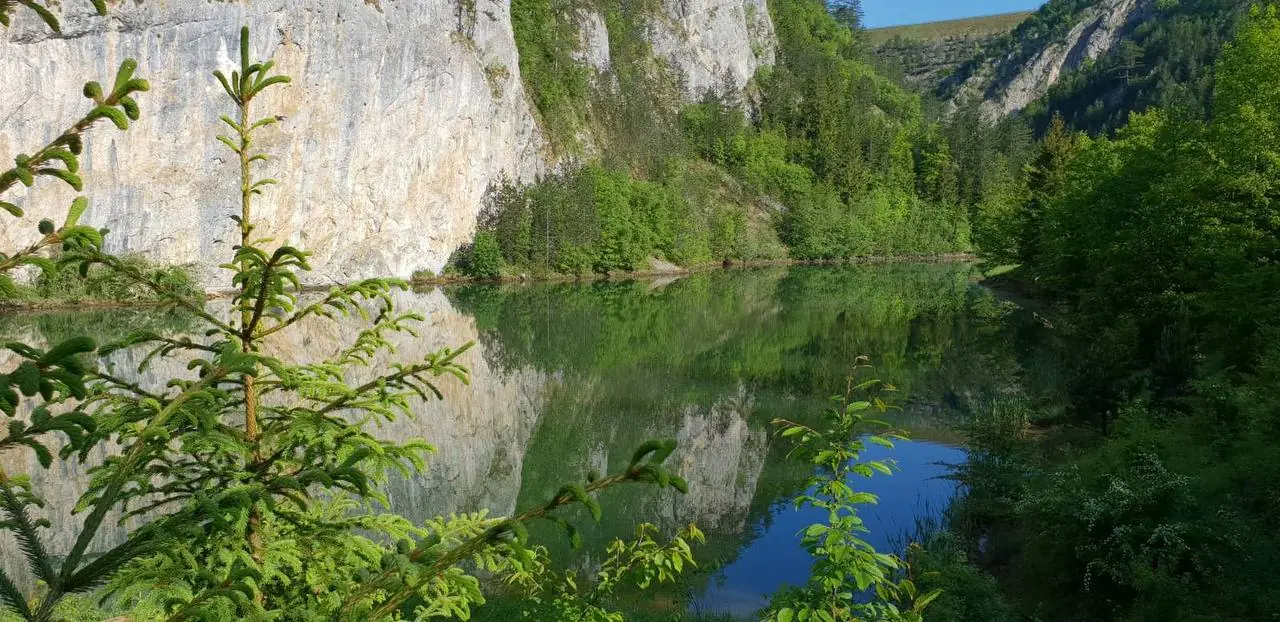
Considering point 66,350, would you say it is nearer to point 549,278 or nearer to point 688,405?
point 688,405

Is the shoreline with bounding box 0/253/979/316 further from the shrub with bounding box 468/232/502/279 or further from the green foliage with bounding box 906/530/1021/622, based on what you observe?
the green foliage with bounding box 906/530/1021/622

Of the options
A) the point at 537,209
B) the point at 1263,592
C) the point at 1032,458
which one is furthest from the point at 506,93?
the point at 1263,592

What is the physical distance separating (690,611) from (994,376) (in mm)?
16722

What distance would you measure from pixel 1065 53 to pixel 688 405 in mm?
209210

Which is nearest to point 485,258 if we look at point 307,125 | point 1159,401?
point 307,125

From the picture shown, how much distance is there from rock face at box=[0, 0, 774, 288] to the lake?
A: 514 inches

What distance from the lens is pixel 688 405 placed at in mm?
21359

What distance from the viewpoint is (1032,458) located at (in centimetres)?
1399

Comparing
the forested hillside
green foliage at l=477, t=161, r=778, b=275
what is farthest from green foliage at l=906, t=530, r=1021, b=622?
green foliage at l=477, t=161, r=778, b=275

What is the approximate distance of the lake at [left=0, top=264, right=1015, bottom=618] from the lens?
13062mm

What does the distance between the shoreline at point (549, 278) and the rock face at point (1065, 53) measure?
3817 inches

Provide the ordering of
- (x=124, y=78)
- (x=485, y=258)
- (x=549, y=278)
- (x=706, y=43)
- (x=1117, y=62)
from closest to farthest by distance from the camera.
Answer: (x=124, y=78)
(x=485, y=258)
(x=549, y=278)
(x=706, y=43)
(x=1117, y=62)

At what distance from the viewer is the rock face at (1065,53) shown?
180625 mm

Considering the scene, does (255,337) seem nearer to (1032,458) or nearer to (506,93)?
(1032,458)
